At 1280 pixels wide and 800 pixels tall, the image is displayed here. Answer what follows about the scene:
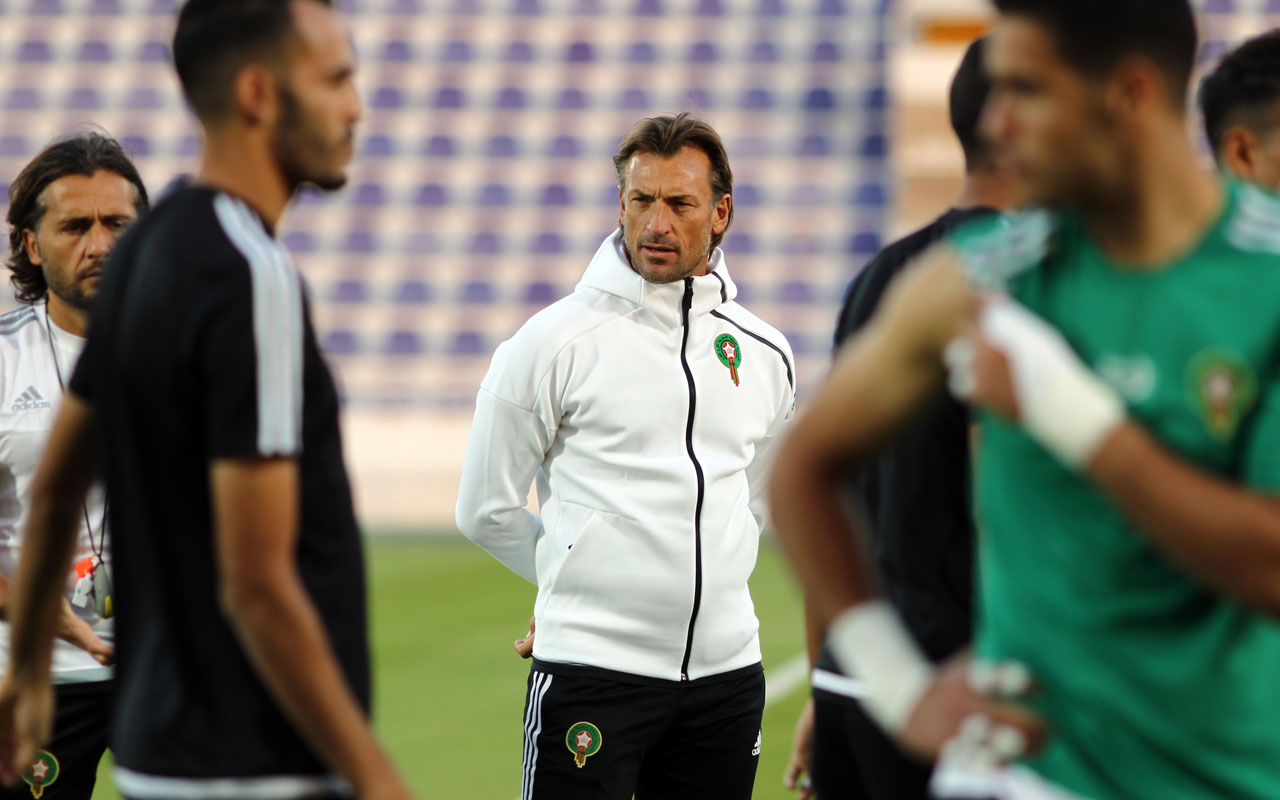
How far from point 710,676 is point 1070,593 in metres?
2.06

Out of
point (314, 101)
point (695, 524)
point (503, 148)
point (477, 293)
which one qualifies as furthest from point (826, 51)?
point (314, 101)

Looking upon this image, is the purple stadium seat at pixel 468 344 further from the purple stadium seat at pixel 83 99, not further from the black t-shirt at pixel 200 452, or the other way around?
the black t-shirt at pixel 200 452

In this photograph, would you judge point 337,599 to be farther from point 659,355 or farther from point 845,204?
point 845,204

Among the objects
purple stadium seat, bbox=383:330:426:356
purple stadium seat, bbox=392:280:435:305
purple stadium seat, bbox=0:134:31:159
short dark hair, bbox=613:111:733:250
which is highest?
purple stadium seat, bbox=0:134:31:159

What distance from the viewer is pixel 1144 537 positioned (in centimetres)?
162

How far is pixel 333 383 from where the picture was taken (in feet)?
6.98

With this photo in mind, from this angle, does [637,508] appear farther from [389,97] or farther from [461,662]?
[389,97]

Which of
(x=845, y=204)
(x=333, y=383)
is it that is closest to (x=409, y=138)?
(x=845, y=204)

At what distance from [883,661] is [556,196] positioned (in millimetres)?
19367

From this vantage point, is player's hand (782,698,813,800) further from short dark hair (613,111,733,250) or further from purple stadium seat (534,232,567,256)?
purple stadium seat (534,232,567,256)

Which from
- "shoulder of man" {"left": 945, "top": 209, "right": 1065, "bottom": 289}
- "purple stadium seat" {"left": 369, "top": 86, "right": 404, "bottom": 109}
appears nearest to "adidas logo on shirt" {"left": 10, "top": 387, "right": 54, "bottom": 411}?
"shoulder of man" {"left": 945, "top": 209, "right": 1065, "bottom": 289}

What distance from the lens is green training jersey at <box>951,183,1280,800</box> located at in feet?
5.28

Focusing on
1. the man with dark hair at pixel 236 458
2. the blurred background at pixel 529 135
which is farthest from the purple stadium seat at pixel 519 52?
the man with dark hair at pixel 236 458

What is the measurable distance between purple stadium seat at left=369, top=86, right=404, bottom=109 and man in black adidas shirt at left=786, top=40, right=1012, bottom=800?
1980 centimetres
